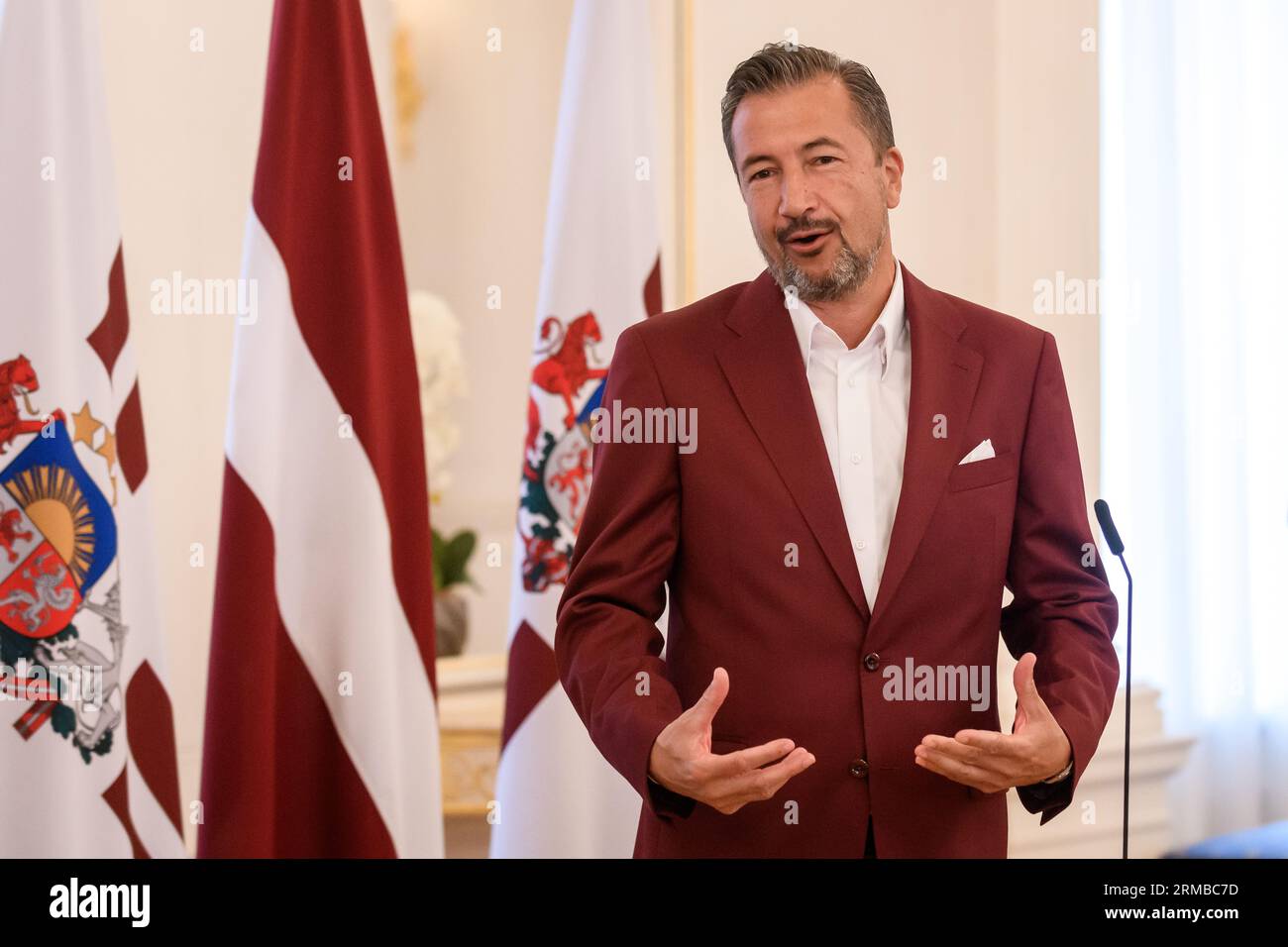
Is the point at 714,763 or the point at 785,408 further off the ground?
the point at 785,408

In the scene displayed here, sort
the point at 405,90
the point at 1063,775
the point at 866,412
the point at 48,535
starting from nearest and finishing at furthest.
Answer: the point at 1063,775
the point at 866,412
the point at 48,535
the point at 405,90

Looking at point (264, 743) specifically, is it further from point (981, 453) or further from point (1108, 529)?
point (1108, 529)

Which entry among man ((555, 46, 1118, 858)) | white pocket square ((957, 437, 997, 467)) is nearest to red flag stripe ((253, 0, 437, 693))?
man ((555, 46, 1118, 858))

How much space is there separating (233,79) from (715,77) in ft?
4.19

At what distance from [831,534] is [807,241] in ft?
1.36

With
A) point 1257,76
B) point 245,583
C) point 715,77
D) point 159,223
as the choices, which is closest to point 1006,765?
point 245,583

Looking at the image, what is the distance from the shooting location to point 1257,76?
12.2 ft

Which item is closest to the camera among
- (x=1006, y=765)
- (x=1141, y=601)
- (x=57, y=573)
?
(x=1006, y=765)

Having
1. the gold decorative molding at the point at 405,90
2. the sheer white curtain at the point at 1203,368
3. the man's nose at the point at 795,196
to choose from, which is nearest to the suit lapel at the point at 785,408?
the man's nose at the point at 795,196

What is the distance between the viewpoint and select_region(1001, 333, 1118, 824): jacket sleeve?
1710 mm

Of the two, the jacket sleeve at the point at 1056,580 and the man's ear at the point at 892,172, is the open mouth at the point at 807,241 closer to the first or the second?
the man's ear at the point at 892,172

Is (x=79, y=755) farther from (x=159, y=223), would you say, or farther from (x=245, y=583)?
(x=159, y=223)

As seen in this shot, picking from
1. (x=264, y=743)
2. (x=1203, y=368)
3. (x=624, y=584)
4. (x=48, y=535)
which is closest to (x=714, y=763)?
(x=624, y=584)

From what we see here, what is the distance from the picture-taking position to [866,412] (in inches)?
72.7
